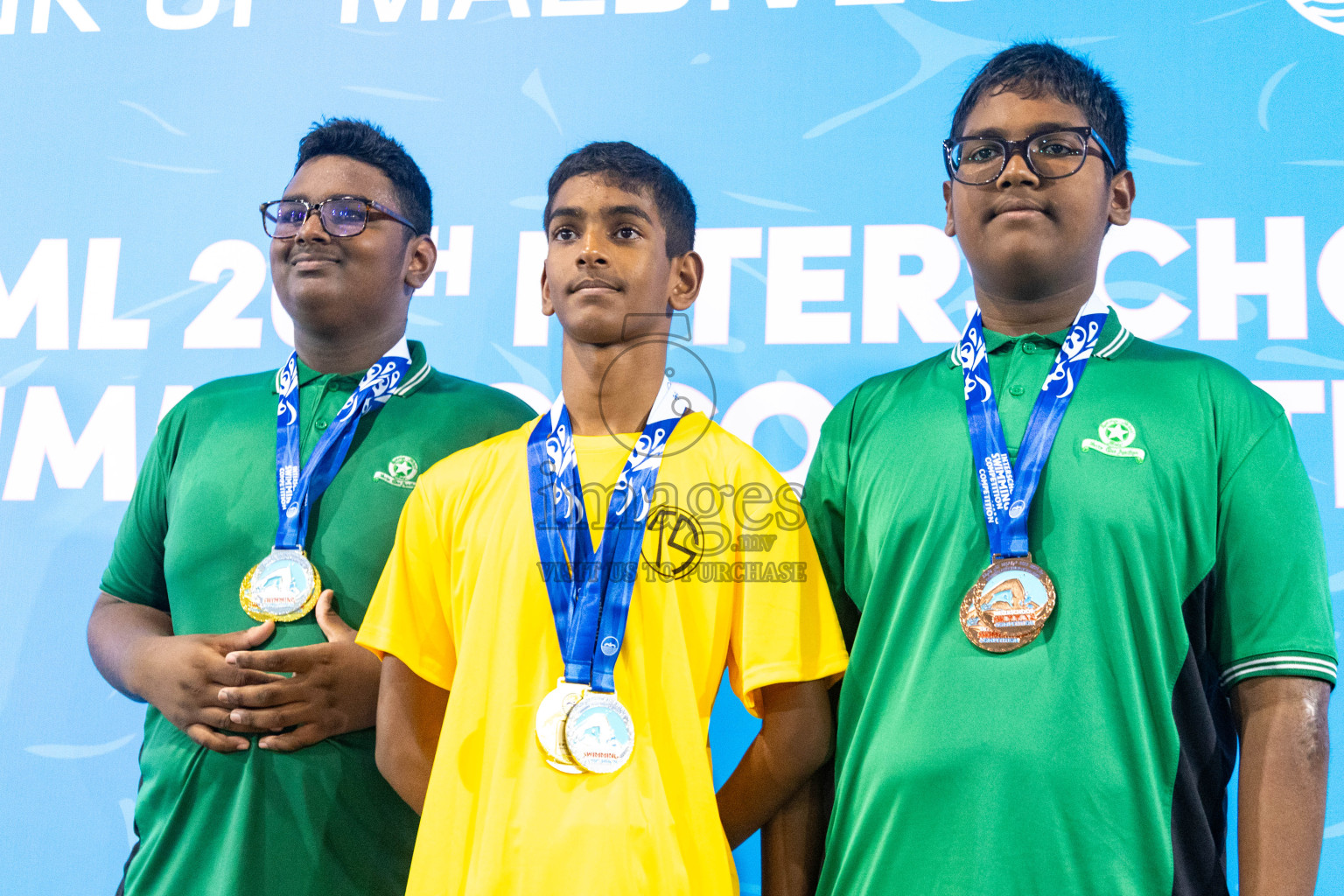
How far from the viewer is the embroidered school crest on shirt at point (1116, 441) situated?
198cm

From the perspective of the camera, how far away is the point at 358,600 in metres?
2.30

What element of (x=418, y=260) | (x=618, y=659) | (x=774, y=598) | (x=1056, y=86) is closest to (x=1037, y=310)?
(x=1056, y=86)

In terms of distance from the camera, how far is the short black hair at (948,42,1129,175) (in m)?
2.20

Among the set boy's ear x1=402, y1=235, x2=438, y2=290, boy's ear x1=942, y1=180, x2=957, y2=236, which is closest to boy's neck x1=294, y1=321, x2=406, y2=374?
boy's ear x1=402, y1=235, x2=438, y2=290

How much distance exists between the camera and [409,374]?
2.56m

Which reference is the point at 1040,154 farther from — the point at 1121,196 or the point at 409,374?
the point at 409,374

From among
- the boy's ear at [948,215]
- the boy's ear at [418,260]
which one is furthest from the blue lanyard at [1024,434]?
the boy's ear at [418,260]

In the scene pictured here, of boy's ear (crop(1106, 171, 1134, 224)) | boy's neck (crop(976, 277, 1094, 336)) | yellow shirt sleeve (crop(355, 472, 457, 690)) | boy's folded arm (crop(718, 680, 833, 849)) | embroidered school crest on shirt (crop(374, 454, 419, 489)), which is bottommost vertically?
boy's folded arm (crop(718, 680, 833, 849))

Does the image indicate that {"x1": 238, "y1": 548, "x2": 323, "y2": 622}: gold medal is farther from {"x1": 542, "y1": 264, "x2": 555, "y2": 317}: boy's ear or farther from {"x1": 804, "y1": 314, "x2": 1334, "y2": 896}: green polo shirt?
{"x1": 804, "y1": 314, "x2": 1334, "y2": 896}: green polo shirt

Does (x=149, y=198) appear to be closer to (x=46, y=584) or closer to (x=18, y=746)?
(x=46, y=584)

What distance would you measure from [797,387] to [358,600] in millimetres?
1163

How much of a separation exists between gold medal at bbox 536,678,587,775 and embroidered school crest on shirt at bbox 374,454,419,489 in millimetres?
609

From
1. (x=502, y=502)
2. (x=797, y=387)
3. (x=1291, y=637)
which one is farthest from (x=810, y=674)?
(x=797, y=387)

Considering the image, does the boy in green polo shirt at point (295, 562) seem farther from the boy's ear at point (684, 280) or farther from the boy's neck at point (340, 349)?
the boy's ear at point (684, 280)
